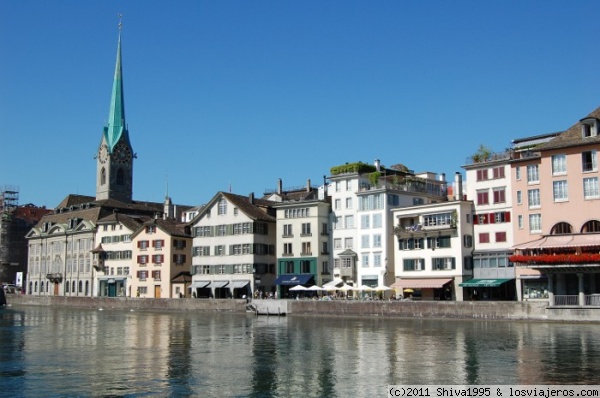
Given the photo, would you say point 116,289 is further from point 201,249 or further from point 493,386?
point 493,386

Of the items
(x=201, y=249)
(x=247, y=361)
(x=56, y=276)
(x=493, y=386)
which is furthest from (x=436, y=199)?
(x=56, y=276)

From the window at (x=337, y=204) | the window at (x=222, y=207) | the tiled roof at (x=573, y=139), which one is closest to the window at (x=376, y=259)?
the window at (x=337, y=204)

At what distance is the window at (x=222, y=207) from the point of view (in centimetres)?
10294

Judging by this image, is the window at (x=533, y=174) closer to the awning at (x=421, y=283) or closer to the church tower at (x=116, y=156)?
the awning at (x=421, y=283)

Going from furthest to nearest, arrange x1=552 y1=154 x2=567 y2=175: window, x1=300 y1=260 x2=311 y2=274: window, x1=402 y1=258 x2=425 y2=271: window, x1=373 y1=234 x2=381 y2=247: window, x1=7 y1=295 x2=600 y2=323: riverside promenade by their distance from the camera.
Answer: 1. x1=300 y1=260 x2=311 y2=274: window
2. x1=373 y1=234 x2=381 y2=247: window
3. x1=402 y1=258 x2=425 y2=271: window
4. x1=552 y1=154 x2=567 y2=175: window
5. x1=7 y1=295 x2=600 y2=323: riverside promenade

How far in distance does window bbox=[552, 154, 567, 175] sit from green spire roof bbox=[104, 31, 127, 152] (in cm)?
11854

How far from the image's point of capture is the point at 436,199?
300ft

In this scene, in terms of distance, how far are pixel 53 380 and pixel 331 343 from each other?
67.0ft

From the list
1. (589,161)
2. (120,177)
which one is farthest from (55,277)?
(589,161)

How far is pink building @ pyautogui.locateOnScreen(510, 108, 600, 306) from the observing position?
65688 millimetres

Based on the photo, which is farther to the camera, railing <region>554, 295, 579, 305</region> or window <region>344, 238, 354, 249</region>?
window <region>344, 238, 354, 249</region>

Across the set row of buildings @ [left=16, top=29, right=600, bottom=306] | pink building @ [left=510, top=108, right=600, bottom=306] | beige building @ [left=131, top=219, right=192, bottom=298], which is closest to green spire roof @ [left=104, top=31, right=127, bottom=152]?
row of buildings @ [left=16, top=29, right=600, bottom=306]

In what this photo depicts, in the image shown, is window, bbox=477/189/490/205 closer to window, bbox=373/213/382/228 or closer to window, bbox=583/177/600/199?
window, bbox=583/177/600/199

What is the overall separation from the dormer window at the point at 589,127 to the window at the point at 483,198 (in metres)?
11.7
